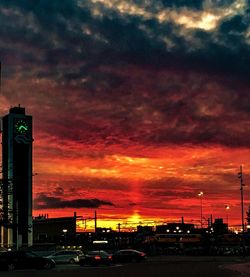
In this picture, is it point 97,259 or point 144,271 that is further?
point 97,259

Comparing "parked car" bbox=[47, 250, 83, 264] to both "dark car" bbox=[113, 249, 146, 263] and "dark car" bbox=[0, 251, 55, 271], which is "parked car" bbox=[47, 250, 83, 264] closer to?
A: "dark car" bbox=[113, 249, 146, 263]

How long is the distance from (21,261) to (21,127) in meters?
111

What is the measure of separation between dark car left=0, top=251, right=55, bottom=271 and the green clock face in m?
110

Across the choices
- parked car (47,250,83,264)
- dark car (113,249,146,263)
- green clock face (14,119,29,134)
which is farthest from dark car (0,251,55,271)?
green clock face (14,119,29,134)

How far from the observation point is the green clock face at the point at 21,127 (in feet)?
511

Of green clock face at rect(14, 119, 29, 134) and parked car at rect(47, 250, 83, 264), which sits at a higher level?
green clock face at rect(14, 119, 29, 134)

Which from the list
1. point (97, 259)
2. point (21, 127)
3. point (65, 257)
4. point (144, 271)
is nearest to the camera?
point (144, 271)

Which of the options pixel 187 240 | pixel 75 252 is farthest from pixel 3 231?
pixel 75 252

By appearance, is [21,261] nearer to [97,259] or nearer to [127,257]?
[97,259]

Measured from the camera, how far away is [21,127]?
15588cm

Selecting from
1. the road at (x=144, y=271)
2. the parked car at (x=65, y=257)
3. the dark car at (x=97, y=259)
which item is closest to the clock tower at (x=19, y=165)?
the parked car at (x=65, y=257)

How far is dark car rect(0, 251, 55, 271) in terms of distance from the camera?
46.9 metres

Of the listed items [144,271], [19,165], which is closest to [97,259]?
[144,271]

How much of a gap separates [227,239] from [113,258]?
327 ft
